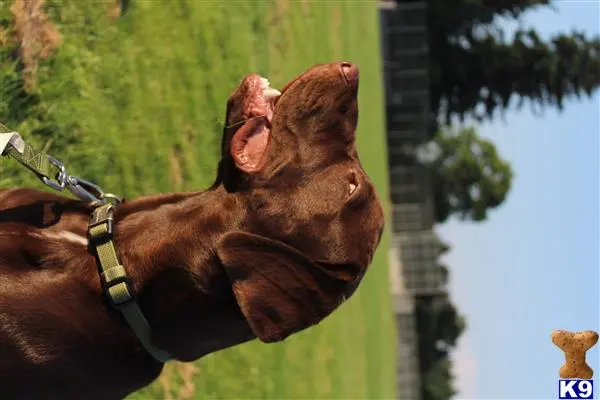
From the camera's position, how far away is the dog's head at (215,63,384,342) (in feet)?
10.4

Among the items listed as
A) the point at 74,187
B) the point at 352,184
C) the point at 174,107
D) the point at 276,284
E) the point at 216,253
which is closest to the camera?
the point at 276,284

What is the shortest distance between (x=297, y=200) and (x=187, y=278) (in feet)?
1.77

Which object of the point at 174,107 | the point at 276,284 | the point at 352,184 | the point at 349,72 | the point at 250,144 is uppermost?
the point at 174,107

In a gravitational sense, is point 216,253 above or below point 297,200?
below

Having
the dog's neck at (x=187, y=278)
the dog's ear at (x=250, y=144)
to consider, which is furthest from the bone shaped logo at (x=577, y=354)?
the dog's ear at (x=250, y=144)

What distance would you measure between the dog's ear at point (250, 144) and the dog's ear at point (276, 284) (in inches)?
13.4

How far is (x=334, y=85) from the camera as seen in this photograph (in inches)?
138

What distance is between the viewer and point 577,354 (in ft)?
14.1

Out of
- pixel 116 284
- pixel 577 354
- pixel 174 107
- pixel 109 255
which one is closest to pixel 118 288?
pixel 116 284

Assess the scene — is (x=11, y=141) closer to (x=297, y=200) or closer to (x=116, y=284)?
(x=116, y=284)

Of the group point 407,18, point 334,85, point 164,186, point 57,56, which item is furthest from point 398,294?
point 334,85

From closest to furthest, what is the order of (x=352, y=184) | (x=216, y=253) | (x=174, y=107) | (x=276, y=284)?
(x=276, y=284) < (x=216, y=253) < (x=352, y=184) < (x=174, y=107)

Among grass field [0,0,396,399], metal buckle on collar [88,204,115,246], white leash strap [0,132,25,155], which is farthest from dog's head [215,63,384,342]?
grass field [0,0,396,399]

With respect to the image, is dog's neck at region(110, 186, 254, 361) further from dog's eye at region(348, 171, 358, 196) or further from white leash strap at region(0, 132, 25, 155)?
white leash strap at region(0, 132, 25, 155)
